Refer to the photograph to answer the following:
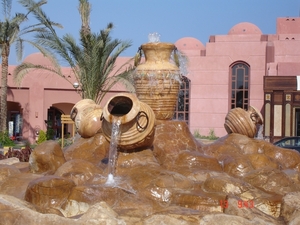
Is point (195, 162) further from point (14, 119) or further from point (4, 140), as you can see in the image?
point (14, 119)

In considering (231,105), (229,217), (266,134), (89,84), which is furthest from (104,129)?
(231,105)

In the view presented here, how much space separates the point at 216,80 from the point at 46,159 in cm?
1996

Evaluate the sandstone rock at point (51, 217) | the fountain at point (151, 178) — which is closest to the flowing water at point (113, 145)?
the fountain at point (151, 178)

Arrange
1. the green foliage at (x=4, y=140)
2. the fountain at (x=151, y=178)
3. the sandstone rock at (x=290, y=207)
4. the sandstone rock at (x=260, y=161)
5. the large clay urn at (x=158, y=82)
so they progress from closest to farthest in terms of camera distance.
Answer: the fountain at (x=151, y=178) → the sandstone rock at (x=290, y=207) → the sandstone rock at (x=260, y=161) → the large clay urn at (x=158, y=82) → the green foliage at (x=4, y=140)

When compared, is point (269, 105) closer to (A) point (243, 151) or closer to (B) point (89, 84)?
(B) point (89, 84)

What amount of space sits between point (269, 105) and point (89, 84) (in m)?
9.58

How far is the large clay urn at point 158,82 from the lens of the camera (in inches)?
318

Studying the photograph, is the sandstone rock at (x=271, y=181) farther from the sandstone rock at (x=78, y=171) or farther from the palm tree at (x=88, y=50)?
the palm tree at (x=88, y=50)

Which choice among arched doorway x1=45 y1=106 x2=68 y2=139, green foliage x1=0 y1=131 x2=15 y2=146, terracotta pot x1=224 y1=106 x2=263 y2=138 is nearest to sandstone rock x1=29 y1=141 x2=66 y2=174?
terracotta pot x1=224 y1=106 x2=263 y2=138

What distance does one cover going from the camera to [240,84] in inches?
1051

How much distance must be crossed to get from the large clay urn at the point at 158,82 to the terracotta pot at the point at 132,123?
892 mm

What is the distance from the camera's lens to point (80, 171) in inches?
270

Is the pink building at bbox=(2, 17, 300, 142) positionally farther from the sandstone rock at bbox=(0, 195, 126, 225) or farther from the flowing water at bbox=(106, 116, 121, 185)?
the sandstone rock at bbox=(0, 195, 126, 225)

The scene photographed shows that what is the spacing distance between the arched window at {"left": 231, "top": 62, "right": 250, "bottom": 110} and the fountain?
58.9 feet
